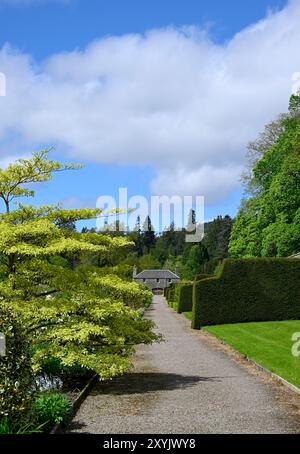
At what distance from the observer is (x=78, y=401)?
12.1 meters

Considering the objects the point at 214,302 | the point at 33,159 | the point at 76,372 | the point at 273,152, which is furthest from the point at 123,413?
the point at 273,152

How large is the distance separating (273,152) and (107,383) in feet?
111

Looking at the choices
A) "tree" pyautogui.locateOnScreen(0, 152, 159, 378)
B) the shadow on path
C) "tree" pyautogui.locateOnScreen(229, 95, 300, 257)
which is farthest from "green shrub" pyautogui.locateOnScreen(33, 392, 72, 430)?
"tree" pyautogui.locateOnScreen(229, 95, 300, 257)

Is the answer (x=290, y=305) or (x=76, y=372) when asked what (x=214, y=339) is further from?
(x=76, y=372)

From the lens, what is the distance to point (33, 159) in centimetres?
1485

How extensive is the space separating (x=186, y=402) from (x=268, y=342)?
34.4 feet

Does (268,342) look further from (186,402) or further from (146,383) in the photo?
(186,402)

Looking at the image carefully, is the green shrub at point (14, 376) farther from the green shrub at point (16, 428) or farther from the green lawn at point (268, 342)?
the green lawn at point (268, 342)

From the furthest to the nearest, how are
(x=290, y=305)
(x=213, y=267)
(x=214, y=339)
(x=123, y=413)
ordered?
(x=213, y=267) → (x=290, y=305) → (x=214, y=339) → (x=123, y=413)

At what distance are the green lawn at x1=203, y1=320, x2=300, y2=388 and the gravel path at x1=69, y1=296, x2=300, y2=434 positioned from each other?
709 millimetres

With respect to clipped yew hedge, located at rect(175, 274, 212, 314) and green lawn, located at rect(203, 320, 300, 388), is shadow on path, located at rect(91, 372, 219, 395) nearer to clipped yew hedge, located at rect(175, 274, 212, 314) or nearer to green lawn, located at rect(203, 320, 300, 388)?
green lawn, located at rect(203, 320, 300, 388)

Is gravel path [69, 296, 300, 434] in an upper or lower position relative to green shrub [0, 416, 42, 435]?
lower

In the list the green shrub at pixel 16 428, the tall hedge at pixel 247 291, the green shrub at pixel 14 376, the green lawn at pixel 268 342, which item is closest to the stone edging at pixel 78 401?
the green shrub at pixel 16 428

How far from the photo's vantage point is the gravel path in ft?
32.8
